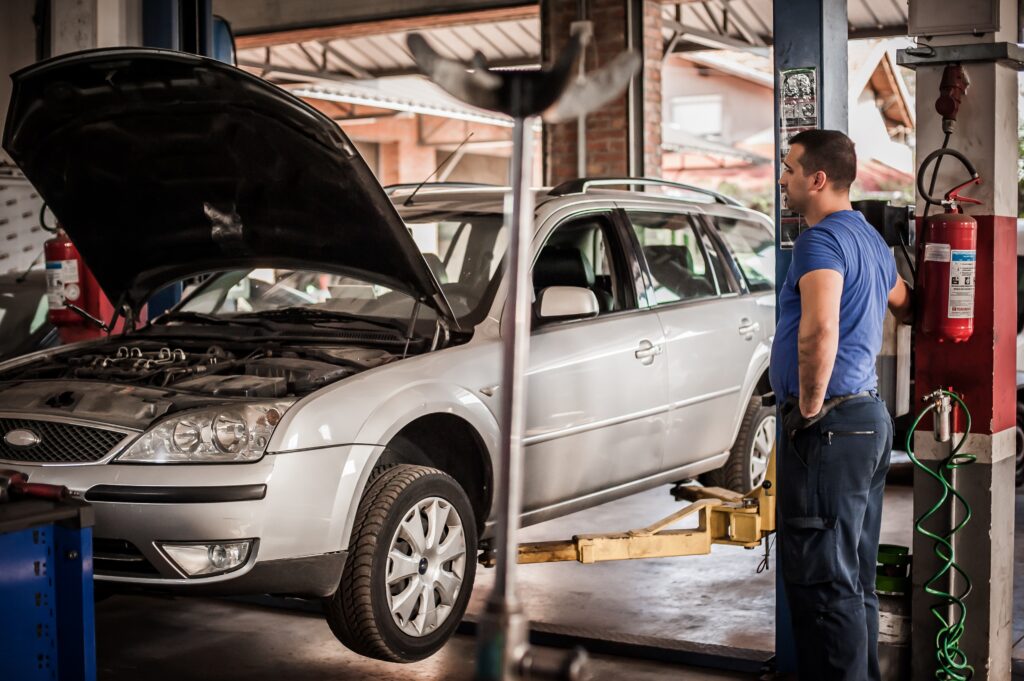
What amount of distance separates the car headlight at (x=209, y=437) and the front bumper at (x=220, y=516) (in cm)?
4

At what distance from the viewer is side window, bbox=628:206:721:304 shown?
19.7 ft

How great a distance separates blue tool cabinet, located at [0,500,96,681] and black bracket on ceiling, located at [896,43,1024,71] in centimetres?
295

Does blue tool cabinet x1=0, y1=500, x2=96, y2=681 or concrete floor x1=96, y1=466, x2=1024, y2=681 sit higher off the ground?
blue tool cabinet x1=0, y1=500, x2=96, y2=681

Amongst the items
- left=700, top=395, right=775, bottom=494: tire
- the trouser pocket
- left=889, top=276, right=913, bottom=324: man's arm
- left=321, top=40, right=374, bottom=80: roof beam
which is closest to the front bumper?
the trouser pocket

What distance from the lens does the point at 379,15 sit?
12195mm

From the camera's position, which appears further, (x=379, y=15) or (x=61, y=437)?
(x=379, y=15)

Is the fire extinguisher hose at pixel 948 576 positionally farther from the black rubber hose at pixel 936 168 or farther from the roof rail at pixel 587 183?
the roof rail at pixel 587 183

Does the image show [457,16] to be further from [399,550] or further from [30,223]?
[399,550]

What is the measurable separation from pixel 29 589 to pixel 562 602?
2.70m

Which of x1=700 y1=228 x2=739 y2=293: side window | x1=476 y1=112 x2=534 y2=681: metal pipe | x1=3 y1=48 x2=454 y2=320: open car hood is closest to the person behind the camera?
x1=476 y1=112 x2=534 y2=681: metal pipe

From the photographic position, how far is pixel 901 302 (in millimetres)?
4023

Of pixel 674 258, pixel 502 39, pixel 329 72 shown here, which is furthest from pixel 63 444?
pixel 329 72

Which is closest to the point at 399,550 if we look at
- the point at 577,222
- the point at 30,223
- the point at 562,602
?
the point at 562,602

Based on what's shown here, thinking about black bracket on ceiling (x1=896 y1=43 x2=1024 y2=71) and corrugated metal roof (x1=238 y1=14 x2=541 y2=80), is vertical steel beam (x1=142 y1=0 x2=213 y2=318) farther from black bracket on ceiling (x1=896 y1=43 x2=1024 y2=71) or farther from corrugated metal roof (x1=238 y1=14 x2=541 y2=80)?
corrugated metal roof (x1=238 y1=14 x2=541 y2=80)
